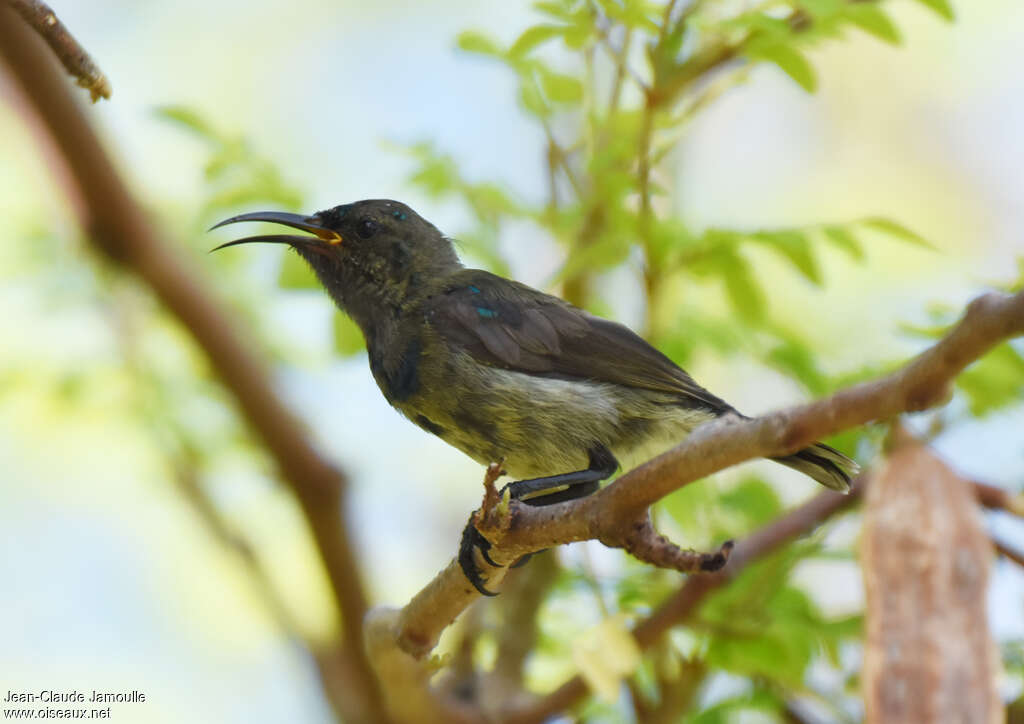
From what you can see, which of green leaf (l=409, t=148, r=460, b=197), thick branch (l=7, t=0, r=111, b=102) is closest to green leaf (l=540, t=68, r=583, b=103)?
green leaf (l=409, t=148, r=460, b=197)

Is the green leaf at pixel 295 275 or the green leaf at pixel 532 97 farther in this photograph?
the green leaf at pixel 295 275

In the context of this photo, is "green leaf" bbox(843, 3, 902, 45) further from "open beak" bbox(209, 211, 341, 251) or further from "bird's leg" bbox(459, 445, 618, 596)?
"open beak" bbox(209, 211, 341, 251)

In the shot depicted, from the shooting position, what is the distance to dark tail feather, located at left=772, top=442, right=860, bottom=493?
138 inches

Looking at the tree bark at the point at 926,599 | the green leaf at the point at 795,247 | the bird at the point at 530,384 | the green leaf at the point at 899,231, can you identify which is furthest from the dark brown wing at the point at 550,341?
the tree bark at the point at 926,599

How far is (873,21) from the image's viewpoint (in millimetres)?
3434

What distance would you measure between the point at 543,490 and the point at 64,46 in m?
2.09

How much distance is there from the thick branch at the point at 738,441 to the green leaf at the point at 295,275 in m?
1.60

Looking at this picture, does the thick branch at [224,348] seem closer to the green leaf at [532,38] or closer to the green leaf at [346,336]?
the green leaf at [346,336]

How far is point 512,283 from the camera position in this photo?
4336 millimetres

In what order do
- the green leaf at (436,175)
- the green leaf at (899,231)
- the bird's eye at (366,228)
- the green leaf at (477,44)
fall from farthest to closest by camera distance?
the bird's eye at (366,228) < the green leaf at (436,175) < the green leaf at (477,44) < the green leaf at (899,231)

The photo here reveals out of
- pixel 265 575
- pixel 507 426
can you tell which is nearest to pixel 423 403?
pixel 507 426

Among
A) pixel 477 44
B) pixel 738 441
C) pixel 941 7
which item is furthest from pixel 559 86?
pixel 738 441

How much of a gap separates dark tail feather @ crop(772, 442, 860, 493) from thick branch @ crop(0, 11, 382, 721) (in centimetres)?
191

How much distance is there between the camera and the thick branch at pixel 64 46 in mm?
2422
